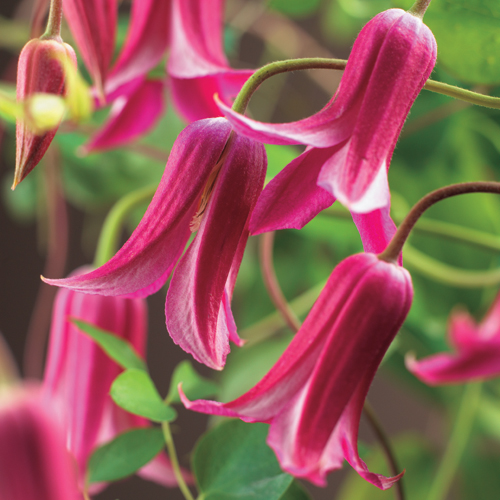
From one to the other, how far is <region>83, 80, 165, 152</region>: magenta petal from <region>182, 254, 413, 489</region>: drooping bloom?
0.21 meters

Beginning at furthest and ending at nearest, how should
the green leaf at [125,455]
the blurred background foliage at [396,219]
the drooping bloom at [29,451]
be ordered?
the blurred background foliage at [396,219] → the green leaf at [125,455] → the drooping bloom at [29,451]

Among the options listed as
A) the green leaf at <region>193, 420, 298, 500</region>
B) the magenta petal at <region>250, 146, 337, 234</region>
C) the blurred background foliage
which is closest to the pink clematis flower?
the magenta petal at <region>250, 146, 337, 234</region>

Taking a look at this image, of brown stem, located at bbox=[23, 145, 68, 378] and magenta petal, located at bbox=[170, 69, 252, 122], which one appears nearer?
magenta petal, located at bbox=[170, 69, 252, 122]

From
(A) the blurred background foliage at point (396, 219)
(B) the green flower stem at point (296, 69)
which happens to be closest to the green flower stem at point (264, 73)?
(B) the green flower stem at point (296, 69)

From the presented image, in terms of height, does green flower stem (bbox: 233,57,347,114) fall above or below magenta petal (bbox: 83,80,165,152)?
above

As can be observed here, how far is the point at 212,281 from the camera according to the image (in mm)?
169

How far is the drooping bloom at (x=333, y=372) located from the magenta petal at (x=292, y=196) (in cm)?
2

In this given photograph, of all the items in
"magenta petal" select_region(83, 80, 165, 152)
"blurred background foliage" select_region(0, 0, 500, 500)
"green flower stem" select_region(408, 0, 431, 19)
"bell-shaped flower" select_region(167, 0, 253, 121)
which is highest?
"green flower stem" select_region(408, 0, 431, 19)

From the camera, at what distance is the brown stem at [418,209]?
0.51 ft

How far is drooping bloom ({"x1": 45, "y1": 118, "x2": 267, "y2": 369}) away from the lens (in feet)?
0.55

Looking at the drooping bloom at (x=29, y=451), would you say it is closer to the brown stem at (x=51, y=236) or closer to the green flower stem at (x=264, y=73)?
the green flower stem at (x=264, y=73)

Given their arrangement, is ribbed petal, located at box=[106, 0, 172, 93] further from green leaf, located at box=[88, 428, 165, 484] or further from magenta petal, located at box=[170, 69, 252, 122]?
green leaf, located at box=[88, 428, 165, 484]

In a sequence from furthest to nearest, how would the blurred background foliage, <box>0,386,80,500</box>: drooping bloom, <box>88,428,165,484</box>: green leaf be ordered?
the blurred background foliage, <box>88,428,165,484</box>: green leaf, <box>0,386,80,500</box>: drooping bloom

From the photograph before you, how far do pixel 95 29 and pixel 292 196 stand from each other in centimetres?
11
